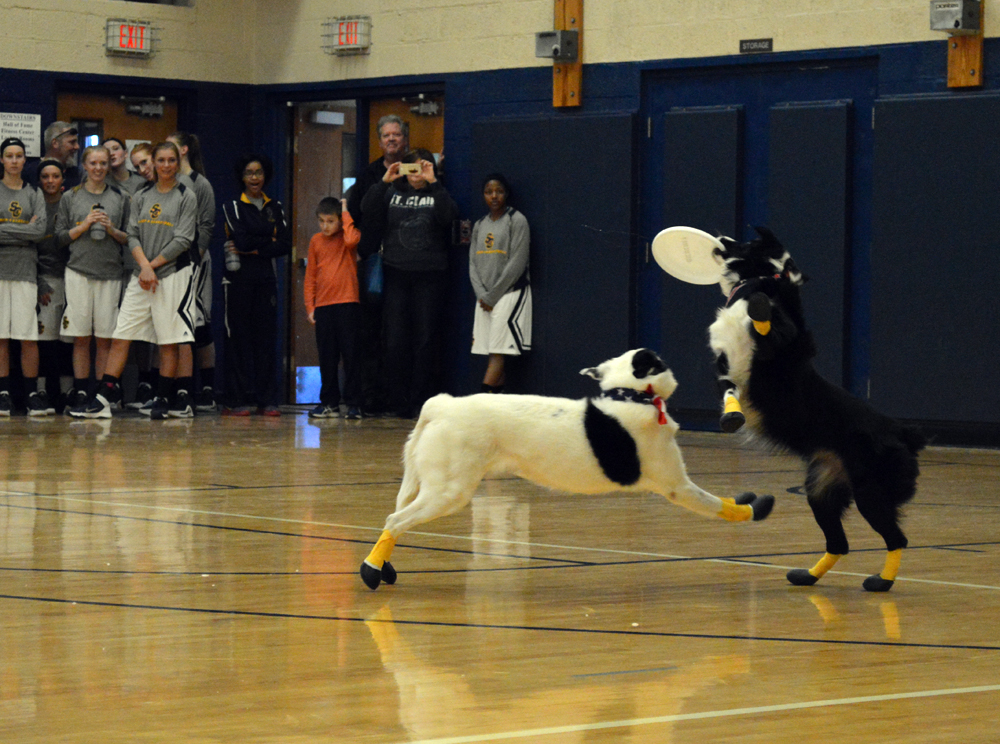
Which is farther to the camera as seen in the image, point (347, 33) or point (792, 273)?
point (347, 33)

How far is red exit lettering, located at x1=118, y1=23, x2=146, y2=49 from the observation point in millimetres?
13719

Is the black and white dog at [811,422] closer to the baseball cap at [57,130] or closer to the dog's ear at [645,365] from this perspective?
the dog's ear at [645,365]

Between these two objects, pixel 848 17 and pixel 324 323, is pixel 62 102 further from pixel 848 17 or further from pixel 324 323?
pixel 848 17

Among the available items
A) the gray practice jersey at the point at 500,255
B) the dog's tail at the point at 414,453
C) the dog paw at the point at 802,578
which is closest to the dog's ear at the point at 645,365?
the dog's tail at the point at 414,453

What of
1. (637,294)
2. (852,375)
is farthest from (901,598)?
(637,294)

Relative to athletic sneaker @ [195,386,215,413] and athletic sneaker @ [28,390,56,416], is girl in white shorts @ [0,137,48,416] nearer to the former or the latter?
athletic sneaker @ [28,390,56,416]

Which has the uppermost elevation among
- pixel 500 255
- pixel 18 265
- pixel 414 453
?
pixel 500 255

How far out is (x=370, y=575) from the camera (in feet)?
16.3

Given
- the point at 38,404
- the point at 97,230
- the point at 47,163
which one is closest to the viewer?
the point at 97,230

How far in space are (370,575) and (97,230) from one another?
7838 mm

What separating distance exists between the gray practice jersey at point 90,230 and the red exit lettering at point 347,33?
2729 millimetres

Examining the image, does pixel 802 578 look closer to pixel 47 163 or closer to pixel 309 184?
pixel 47 163

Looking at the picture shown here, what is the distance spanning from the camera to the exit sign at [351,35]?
13.8 meters

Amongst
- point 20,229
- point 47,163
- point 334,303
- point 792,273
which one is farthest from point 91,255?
point 792,273
